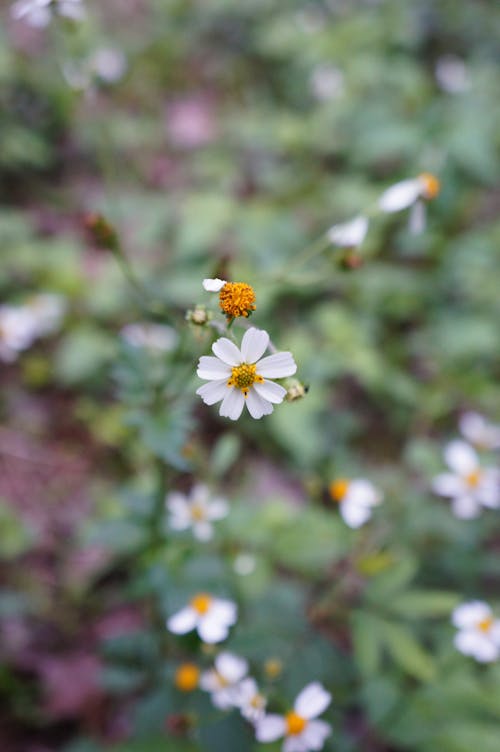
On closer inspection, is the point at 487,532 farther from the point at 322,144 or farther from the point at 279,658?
the point at 322,144

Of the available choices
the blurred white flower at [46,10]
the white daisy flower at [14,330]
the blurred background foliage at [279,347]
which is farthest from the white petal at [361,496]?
the white daisy flower at [14,330]

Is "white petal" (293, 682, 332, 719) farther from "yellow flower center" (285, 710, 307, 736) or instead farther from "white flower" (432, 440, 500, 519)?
"white flower" (432, 440, 500, 519)

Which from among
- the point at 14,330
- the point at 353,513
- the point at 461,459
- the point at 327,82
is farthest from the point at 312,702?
the point at 327,82

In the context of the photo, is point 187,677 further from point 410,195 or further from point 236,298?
point 410,195

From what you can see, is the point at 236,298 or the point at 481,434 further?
the point at 481,434

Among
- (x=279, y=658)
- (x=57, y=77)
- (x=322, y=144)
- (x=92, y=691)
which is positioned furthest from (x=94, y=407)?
(x=57, y=77)

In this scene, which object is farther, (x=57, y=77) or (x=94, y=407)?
(x=57, y=77)

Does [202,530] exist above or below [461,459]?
below
